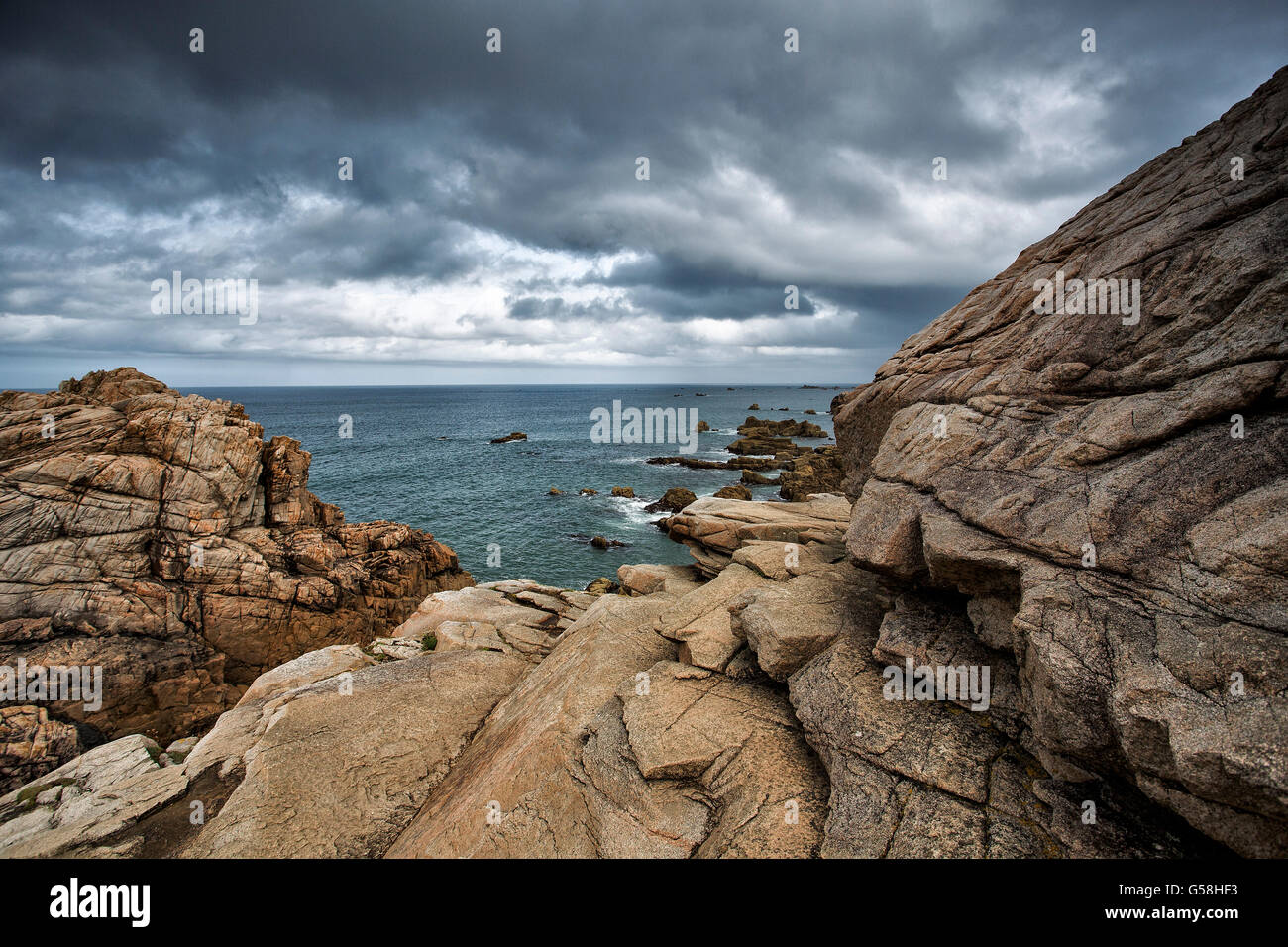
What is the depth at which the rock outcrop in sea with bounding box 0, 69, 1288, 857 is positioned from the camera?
21.0 ft

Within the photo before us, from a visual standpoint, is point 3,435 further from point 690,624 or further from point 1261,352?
point 1261,352

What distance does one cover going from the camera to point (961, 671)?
9.18 meters

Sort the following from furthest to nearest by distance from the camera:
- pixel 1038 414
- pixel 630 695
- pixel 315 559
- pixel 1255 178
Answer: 1. pixel 315 559
2. pixel 630 695
3. pixel 1038 414
4. pixel 1255 178

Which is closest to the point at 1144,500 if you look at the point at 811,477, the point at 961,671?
the point at 961,671

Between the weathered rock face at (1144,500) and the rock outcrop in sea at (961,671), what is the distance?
0.12ft

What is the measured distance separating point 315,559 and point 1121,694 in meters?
33.6

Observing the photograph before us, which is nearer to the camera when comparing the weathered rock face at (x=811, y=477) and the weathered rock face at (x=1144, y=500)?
the weathered rock face at (x=1144, y=500)

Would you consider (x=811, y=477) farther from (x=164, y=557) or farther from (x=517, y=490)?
(x=164, y=557)

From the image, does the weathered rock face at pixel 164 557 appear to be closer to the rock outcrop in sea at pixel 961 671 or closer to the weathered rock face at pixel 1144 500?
the rock outcrop in sea at pixel 961 671

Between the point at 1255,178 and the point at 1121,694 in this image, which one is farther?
the point at 1255,178

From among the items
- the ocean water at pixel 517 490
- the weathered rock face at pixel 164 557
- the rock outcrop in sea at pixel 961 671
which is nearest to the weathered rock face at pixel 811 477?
the ocean water at pixel 517 490

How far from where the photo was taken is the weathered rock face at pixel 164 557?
2241 centimetres

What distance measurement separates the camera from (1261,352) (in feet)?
24.6

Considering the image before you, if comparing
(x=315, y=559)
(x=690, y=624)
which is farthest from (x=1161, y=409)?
(x=315, y=559)
